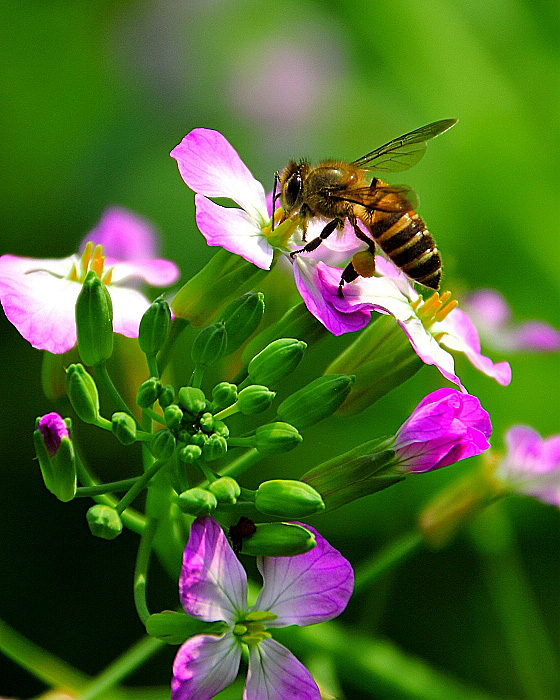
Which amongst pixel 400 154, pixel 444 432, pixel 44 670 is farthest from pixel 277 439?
pixel 44 670

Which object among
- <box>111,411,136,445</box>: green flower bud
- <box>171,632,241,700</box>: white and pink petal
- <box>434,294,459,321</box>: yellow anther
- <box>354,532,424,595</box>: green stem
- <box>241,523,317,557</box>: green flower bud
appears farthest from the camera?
<box>354,532,424,595</box>: green stem

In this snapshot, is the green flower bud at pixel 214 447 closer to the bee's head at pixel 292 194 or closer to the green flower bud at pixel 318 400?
the green flower bud at pixel 318 400

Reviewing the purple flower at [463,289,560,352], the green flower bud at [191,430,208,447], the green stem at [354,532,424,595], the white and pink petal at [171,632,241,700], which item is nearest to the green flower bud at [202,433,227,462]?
the green flower bud at [191,430,208,447]

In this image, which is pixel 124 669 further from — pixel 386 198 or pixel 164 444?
pixel 386 198

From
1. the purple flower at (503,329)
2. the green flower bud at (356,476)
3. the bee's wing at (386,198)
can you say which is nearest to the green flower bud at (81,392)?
the green flower bud at (356,476)

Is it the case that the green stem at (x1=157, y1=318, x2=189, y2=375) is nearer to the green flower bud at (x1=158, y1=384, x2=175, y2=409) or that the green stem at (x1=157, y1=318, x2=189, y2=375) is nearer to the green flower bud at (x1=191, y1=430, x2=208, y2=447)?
the green flower bud at (x1=158, y1=384, x2=175, y2=409)

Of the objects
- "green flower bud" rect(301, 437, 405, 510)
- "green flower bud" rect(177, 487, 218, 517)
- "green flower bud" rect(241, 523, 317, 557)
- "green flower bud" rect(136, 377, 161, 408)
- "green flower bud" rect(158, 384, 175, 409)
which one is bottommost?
"green flower bud" rect(301, 437, 405, 510)
